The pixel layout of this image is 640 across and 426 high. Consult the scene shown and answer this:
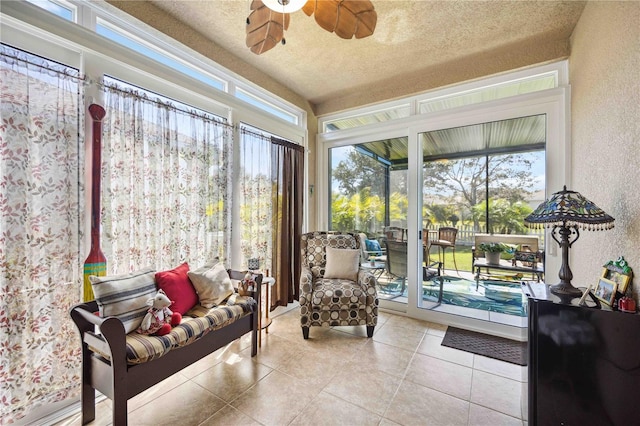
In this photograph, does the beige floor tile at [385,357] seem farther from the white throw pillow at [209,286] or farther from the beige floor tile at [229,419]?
the white throw pillow at [209,286]

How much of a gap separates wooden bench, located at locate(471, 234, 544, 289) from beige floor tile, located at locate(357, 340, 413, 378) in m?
1.46

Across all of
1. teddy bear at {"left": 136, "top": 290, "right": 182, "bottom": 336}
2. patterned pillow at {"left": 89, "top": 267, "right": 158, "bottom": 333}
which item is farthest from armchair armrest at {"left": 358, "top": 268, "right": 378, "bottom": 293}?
patterned pillow at {"left": 89, "top": 267, "right": 158, "bottom": 333}

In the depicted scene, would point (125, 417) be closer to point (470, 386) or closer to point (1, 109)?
point (1, 109)

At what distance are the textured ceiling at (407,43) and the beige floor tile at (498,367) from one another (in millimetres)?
2866

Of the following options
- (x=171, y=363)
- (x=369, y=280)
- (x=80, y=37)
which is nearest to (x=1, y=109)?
(x=80, y=37)

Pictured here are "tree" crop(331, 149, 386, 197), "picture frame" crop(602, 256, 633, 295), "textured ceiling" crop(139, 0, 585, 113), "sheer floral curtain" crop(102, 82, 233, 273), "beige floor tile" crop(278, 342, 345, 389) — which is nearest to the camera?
"picture frame" crop(602, 256, 633, 295)

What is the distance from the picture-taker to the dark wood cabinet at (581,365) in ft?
3.94

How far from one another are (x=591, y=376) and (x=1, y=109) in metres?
3.36

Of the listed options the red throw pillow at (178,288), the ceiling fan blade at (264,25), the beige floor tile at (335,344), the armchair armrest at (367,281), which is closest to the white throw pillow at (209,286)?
the red throw pillow at (178,288)

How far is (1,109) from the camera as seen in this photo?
4.78 ft

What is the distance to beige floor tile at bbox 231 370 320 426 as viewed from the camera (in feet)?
5.56

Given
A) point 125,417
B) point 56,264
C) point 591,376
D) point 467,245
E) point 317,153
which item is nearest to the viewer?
point 591,376

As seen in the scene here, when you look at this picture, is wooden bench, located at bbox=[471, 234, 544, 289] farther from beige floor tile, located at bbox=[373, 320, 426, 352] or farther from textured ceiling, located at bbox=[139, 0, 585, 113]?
textured ceiling, located at bbox=[139, 0, 585, 113]

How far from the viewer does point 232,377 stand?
2090mm
